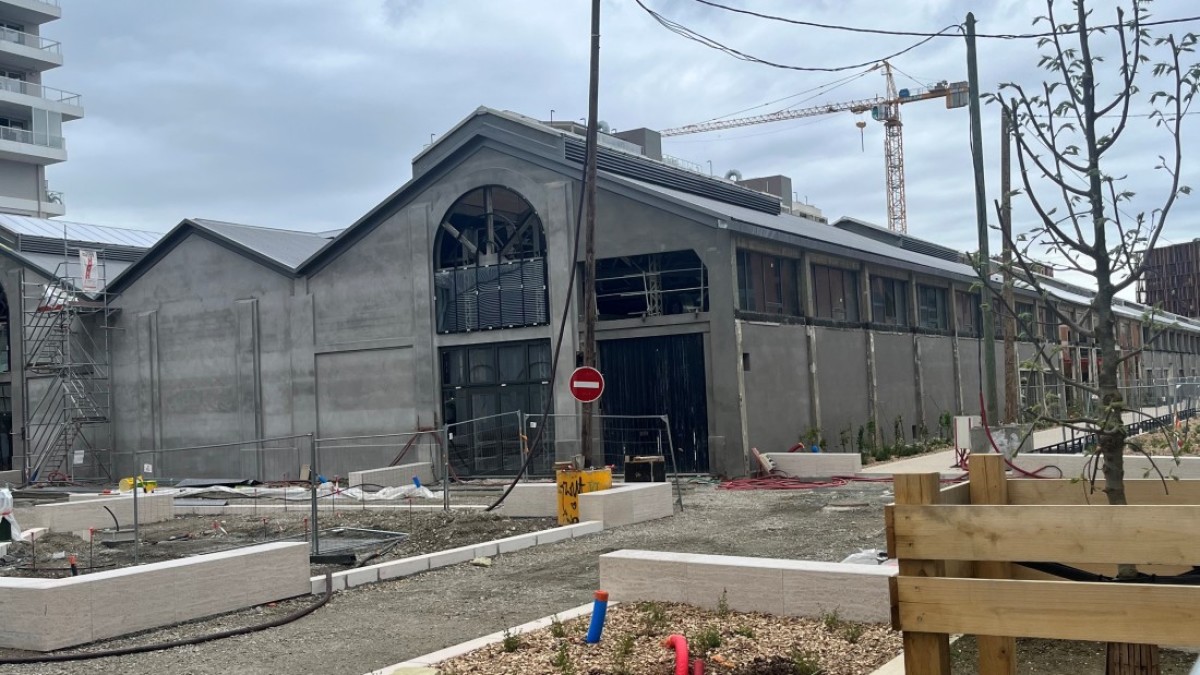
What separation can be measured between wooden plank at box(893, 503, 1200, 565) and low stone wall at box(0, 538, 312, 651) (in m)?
7.66

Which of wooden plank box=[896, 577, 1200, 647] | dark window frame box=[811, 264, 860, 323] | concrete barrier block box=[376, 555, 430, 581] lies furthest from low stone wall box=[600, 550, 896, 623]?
dark window frame box=[811, 264, 860, 323]

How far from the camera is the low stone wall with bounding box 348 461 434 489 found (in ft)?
88.5

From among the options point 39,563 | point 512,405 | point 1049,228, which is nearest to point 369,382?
point 512,405

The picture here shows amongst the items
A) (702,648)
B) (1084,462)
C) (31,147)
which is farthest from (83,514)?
(31,147)

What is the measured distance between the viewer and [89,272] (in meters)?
39.0

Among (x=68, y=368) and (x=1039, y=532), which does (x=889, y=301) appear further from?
(x=1039, y=532)

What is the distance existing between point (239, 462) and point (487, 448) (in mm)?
9932

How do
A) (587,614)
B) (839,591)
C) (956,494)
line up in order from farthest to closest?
(587,614) < (839,591) < (956,494)

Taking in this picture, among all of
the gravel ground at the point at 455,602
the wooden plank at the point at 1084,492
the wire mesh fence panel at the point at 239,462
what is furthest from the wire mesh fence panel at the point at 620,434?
the wooden plank at the point at 1084,492

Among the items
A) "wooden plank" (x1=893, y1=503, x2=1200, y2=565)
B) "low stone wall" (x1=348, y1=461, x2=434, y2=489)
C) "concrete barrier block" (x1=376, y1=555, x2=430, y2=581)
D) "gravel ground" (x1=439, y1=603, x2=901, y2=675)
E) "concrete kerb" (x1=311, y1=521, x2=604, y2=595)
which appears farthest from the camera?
"low stone wall" (x1=348, y1=461, x2=434, y2=489)

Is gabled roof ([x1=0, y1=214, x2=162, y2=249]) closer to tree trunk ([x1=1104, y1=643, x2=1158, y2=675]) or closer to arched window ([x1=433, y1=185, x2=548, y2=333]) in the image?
arched window ([x1=433, y1=185, x2=548, y2=333])

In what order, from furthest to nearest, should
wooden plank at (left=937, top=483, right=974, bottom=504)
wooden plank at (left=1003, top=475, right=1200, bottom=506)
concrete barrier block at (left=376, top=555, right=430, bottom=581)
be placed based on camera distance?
concrete barrier block at (left=376, top=555, right=430, bottom=581)
wooden plank at (left=1003, top=475, right=1200, bottom=506)
wooden plank at (left=937, top=483, right=974, bottom=504)

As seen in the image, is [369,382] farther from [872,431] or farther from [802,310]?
[872,431]

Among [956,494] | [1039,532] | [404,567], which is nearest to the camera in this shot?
[1039,532]
